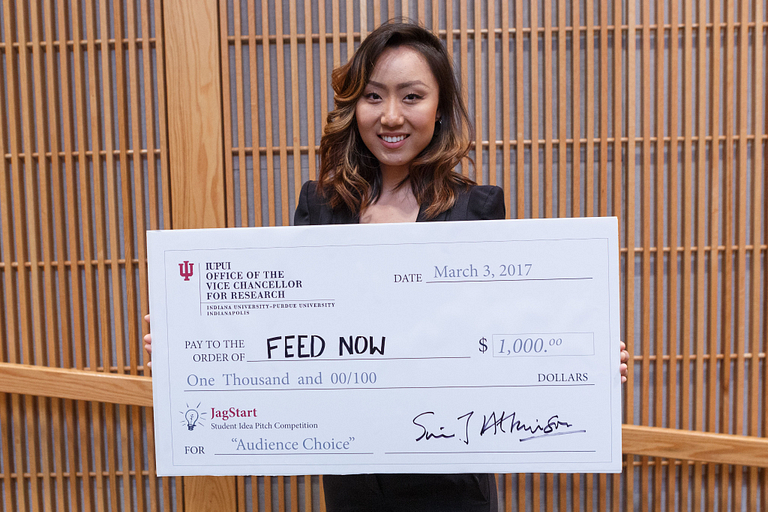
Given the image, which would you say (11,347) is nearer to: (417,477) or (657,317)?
(417,477)

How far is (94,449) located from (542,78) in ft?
5.15

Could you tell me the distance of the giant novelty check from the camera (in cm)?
75

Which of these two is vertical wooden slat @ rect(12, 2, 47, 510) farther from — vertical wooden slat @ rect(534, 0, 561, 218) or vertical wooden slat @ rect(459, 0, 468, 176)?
vertical wooden slat @ rect(534, 0, 561, 218)

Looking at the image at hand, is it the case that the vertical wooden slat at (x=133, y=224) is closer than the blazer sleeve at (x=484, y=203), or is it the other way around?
the blazer sleeve at (x=484, y=203)

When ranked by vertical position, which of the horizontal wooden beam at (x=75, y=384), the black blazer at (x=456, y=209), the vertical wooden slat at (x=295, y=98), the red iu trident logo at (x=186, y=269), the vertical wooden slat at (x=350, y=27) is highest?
the vertical wooden slat at (x=350, y=27)

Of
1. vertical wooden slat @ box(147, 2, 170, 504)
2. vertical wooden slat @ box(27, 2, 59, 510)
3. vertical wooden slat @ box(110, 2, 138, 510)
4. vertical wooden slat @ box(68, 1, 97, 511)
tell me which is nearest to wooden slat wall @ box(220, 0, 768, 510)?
vertical wooden slat @ box(147, 2, 170, 504)

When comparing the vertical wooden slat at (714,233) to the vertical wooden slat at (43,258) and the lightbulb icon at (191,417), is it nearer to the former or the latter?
the lightbulb icon at (191,417)

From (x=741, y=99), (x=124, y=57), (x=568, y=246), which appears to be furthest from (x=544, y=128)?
(x=124, y=57)

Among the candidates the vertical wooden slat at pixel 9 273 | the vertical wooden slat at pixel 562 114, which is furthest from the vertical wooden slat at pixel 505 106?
the vertical wooden slat at pixel 9 273

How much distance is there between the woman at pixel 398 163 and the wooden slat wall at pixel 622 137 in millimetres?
483

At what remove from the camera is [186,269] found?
767 mm

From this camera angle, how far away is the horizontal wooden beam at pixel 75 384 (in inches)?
55.5

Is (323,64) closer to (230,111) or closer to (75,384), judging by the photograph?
(230,111)
